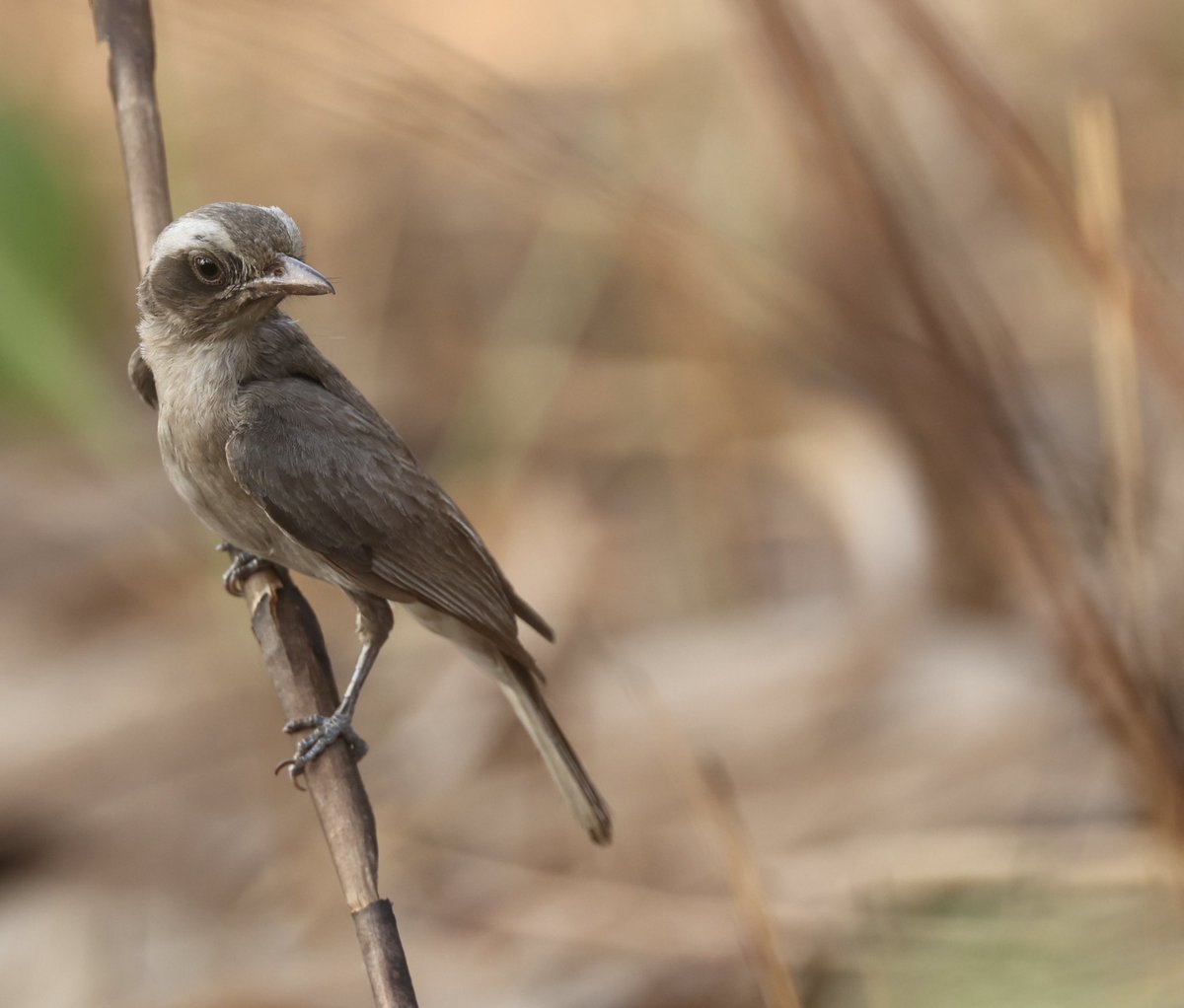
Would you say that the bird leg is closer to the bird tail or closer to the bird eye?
the bird tail

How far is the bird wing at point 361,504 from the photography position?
2889mm

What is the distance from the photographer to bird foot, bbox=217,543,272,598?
3156mm

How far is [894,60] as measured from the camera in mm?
8797

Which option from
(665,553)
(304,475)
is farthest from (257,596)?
(665,553)

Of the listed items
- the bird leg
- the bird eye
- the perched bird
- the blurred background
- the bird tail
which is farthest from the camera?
the blurred background

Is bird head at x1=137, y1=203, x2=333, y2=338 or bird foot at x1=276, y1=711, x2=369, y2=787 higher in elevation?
bird head at x1=137, y1=203, x2=333, y2=338

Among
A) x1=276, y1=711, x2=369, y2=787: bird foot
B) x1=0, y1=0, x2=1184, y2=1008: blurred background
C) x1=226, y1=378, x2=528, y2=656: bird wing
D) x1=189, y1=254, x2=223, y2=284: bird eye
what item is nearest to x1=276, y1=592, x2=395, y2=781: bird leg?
x1=276, y1=711, x2=369, y2=787: bird foot

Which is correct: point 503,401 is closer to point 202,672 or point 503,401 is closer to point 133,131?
point 202,672

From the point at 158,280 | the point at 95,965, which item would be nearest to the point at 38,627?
the point at 95,965

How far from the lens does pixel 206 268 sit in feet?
8.56

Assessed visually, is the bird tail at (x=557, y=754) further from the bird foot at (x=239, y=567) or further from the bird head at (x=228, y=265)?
the bird head at (x=228, y=265)

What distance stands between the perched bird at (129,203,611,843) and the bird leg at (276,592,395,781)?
0.02 m

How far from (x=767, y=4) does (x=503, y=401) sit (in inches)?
164

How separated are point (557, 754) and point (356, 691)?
43cm
